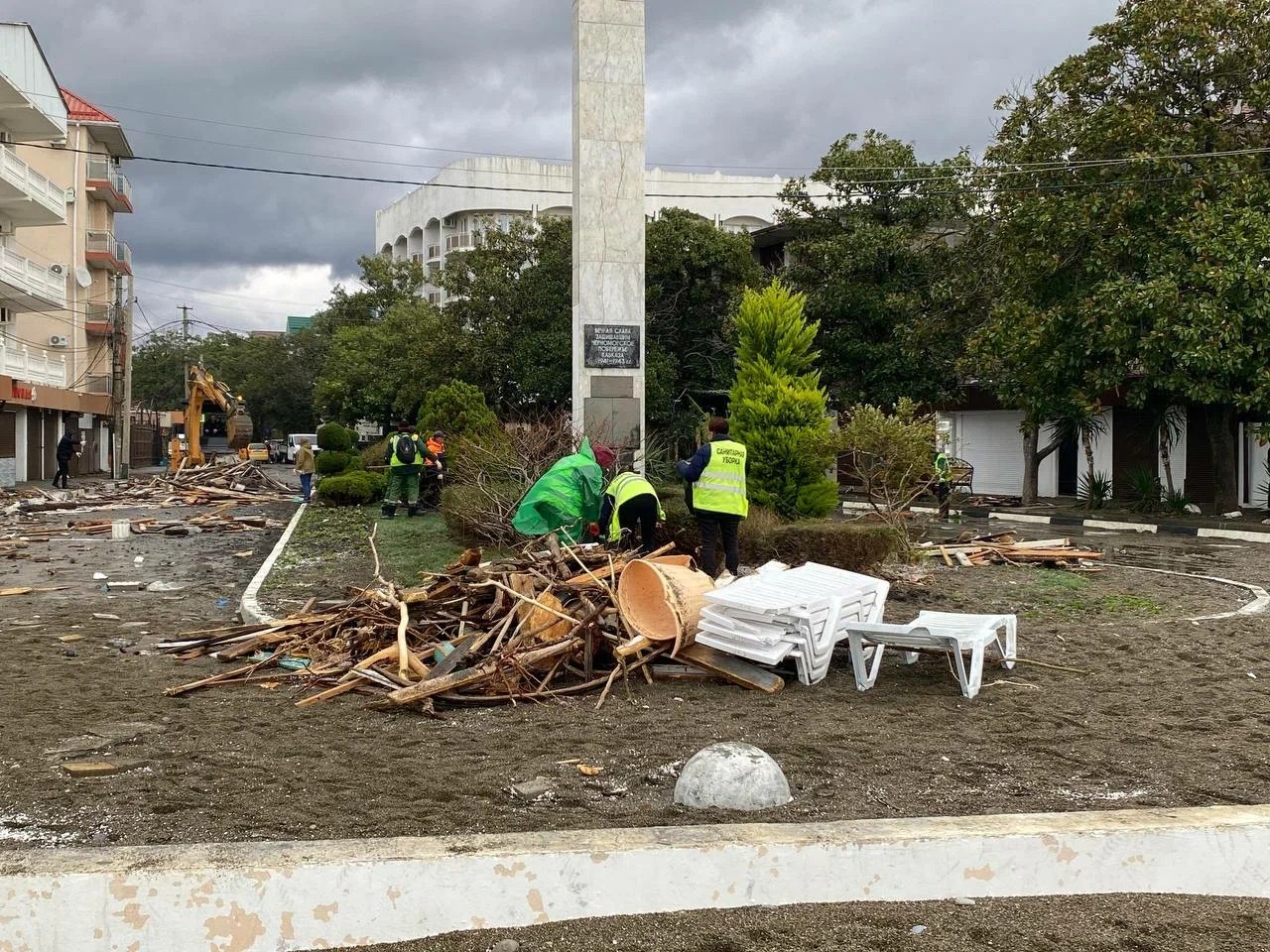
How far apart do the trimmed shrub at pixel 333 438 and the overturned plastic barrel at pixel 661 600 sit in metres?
20.6

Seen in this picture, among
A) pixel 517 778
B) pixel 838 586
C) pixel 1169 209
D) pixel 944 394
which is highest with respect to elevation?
pixel 1169 209

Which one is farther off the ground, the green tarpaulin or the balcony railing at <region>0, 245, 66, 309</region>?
the balcony railing at <region>0, 245, 66, 309</region>

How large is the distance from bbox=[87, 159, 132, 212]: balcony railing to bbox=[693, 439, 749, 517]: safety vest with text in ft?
166

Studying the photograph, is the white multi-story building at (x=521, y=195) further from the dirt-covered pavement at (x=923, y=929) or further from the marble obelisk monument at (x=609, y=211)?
the dirt-covered pavement at (x=923, y=929)

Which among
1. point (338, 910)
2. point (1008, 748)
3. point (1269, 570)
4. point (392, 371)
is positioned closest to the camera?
point (338, 910)

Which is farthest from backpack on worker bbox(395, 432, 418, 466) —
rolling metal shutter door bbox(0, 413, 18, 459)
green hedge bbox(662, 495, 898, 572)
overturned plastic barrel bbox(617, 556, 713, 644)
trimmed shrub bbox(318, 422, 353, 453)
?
rolling metal shutter door bbox(0, 413, 18, 459)

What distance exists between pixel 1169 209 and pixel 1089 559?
390 inches

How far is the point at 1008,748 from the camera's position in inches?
227

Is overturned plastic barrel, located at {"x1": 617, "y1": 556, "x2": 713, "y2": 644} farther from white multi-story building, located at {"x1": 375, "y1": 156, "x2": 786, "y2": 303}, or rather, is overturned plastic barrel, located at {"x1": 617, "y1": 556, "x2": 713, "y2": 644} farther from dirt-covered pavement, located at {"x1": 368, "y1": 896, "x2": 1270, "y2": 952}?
white multi-story building, located at {"x1": 375, "y1": 156, "x2": 786, "y2": 303}

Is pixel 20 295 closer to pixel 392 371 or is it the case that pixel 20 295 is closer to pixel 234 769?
pixel 392 371

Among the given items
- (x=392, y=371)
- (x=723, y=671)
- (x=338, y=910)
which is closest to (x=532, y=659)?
(x=723, y=671)

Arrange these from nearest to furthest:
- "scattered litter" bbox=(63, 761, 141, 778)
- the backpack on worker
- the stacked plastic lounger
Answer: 1. "scattered litter" bbox=(63, 761, 141, 778)
2. the stacked plastic lounger
3. the backpack on worker

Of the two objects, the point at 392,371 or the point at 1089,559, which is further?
the point at 392,371

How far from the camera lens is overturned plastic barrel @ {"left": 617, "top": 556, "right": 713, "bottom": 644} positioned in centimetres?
731
